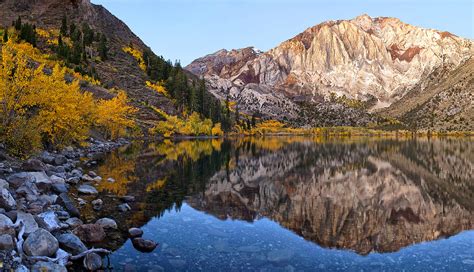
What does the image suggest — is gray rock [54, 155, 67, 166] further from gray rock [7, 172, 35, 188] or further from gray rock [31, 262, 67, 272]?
gray rock [31, 262, 67, 272]

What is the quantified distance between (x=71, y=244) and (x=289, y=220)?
44.9ft

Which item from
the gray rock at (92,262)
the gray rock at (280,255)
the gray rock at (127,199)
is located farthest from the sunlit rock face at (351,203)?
the gray rock at (92,262)

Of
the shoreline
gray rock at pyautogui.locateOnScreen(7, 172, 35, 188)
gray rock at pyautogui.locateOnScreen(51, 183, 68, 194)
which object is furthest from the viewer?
gray rock at pyautogui.locateOnScreen(51, 183, 68, 194)

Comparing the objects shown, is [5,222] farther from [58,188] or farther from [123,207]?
[58,188]

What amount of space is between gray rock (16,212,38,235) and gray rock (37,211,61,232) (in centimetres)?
74

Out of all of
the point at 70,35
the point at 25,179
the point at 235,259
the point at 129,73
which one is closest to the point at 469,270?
the point at 235,259

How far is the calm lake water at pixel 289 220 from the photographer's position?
16.4 m

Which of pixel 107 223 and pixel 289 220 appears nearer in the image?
pixel 107 223

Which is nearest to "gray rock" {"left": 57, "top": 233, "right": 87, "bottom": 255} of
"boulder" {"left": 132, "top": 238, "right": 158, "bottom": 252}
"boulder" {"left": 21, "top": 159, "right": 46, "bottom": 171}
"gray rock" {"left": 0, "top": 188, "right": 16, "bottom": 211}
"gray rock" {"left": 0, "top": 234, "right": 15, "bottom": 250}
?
"gray rock" {"left": 0, "top": 234, "right": 15, "bottom": 250}

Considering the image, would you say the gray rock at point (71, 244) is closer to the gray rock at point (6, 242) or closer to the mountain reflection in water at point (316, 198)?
the mountain reflection in water at point (316, 198)

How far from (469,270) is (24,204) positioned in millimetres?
21351

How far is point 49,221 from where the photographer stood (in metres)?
17.0

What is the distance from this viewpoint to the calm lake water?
16.4 meters

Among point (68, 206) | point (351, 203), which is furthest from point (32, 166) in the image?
point (351, 203)
